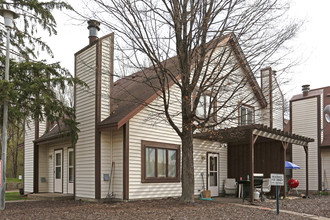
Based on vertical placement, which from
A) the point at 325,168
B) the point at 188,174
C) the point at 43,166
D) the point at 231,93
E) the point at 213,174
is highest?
the point at 231,93

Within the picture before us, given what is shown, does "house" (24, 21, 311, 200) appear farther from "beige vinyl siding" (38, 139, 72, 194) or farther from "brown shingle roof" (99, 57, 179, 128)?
"beige vinyl siding" (38, 139, 72, 194)

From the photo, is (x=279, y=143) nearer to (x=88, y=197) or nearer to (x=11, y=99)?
(x=88, y=197)

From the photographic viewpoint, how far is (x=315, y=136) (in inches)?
789

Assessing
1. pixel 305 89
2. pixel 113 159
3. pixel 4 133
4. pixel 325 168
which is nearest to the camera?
pixel 4 133

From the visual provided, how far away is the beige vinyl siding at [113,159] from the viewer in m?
11.7

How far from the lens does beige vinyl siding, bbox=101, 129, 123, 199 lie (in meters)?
11.7

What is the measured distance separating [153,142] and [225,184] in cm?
516

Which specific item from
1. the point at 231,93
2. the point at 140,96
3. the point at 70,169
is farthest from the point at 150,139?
the point at 231,93

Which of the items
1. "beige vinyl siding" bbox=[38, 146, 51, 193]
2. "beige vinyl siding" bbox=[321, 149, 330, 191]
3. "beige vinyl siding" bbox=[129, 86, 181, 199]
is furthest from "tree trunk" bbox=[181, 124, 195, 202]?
"beige vinyl siding" bbox=[321, 149, 330, 191]

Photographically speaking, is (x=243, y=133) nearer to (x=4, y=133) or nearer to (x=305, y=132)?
(x=4, y=133)

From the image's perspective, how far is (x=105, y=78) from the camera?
12461 millimetres

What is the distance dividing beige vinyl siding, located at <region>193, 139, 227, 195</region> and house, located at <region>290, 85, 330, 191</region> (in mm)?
6821

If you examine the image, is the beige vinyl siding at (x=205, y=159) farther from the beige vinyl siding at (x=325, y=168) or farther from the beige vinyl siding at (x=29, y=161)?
the beige vinyl siding at (x=29, y=161)

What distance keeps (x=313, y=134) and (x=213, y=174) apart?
850 centimetres
